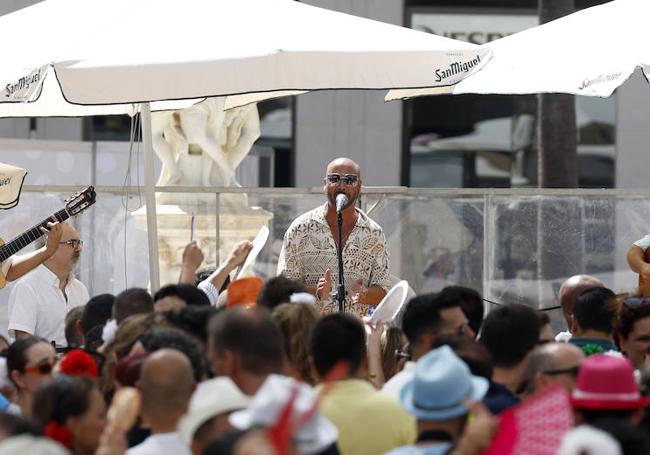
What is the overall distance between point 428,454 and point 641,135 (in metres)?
17.0

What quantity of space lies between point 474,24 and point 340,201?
1278 centimetres

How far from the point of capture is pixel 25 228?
38.0 ft

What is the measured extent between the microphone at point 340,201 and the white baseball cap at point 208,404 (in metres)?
3.70

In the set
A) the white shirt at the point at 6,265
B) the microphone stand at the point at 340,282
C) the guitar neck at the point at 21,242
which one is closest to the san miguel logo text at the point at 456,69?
the microphone stand at the point at 340,282

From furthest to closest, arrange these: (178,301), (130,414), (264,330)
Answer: (178,301)
(264,330)
(130,414)

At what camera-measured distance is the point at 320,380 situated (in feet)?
19.1

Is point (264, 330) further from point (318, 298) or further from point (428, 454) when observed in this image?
point (318, 298)

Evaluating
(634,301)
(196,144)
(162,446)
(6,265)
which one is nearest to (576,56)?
(634,301)

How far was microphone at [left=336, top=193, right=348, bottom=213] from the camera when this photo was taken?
8960 mm

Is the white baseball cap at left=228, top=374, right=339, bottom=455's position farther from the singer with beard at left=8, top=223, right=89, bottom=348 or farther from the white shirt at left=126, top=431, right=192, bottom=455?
the singer with beard at left=8, top=223, right=89, bottom=348

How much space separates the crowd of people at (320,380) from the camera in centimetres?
450

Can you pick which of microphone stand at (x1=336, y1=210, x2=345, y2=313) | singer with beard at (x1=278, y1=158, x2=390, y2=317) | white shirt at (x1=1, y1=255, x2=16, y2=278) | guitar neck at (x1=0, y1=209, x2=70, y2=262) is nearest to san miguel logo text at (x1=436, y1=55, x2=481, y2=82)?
microphone stand at (x1=336, y1=210, x2=345, y2=313)

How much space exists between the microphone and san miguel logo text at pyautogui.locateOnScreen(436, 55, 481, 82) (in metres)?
1.17

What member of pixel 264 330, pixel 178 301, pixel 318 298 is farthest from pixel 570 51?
pixel 264 330
